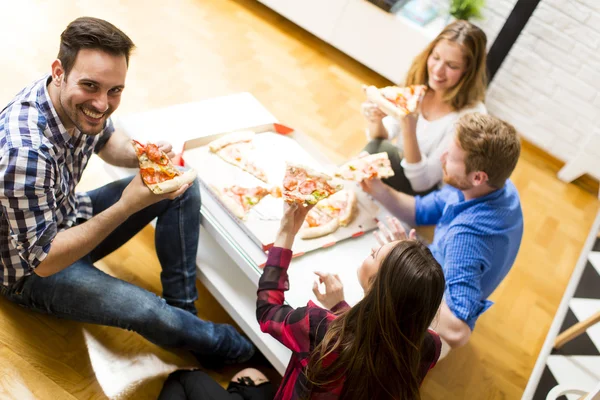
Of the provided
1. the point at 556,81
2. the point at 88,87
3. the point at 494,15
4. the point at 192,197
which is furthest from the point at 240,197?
the point at 556,81

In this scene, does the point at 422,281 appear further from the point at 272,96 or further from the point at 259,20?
the point at 259,20

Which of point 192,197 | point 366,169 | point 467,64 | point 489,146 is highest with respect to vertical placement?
point 467,64

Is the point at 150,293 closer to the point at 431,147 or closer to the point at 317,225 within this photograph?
the point at 317,225

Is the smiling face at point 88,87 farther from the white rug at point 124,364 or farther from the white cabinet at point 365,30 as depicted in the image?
the white cabinet at point 365,30

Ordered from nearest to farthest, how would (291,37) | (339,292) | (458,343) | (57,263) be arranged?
(57,263), (339,292), (458,343), (291,37)

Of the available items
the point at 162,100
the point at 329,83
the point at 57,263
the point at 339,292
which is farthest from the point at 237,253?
the point at 329,83

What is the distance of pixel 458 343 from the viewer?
1829 millimetres

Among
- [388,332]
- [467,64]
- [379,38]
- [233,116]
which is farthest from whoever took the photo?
[379,38]

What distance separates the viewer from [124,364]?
6.47 ft

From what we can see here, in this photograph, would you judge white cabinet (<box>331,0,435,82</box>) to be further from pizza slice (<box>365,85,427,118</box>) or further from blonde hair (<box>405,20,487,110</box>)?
pizza slice (<box>365,85,427,118</box>)

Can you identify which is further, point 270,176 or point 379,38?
point 379,38

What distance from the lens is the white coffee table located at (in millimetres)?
1909

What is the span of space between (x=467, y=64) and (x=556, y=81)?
214cm

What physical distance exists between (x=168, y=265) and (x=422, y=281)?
3.82ft
